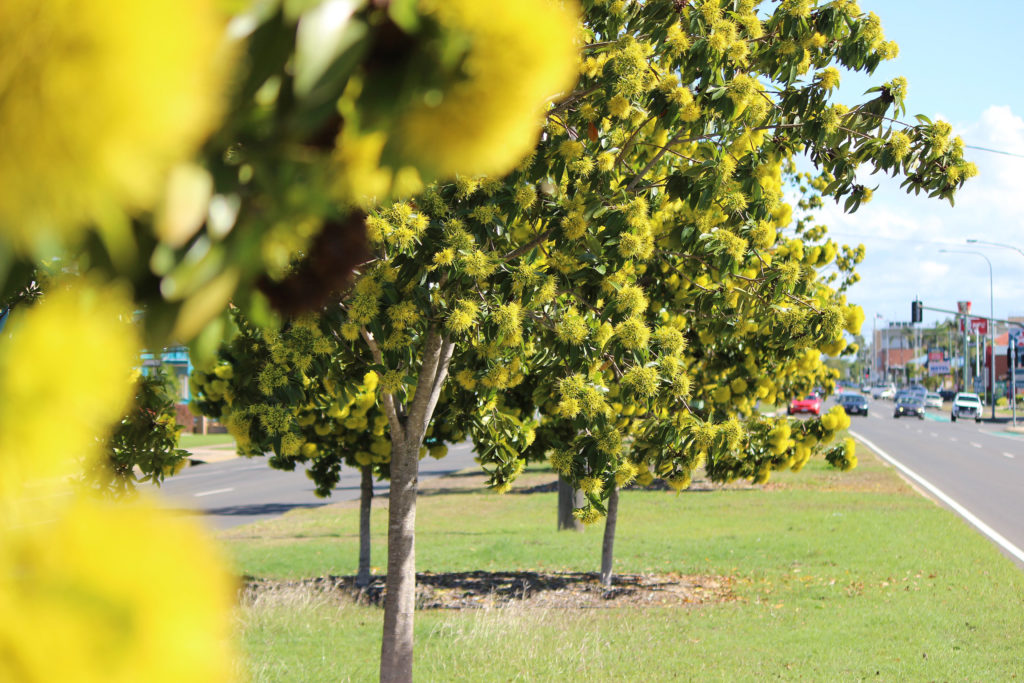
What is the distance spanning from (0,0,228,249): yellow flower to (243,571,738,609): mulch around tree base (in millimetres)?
10336

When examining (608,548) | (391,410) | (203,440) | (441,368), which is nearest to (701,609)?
(608,548)

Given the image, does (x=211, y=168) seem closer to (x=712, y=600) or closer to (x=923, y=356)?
(x=712, y=600)

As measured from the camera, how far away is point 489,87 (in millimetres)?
655

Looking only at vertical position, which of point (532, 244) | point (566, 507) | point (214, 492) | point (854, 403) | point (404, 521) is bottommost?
point (214, 492)

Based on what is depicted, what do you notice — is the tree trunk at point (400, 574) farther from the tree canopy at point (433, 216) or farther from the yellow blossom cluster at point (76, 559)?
the yellow blossom cluster at point (76, 559)

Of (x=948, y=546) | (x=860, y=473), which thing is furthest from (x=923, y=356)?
(x=948, y=546)

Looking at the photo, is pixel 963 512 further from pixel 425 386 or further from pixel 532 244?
pixel 532 244

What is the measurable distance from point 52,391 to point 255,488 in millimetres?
25035

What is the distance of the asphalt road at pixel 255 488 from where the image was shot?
65.3ft

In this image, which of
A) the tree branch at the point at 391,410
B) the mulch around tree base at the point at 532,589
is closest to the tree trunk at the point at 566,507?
the mulch around tree base at the point at 532,589

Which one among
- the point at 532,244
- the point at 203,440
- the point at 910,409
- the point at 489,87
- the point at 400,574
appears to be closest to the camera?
the point at 489,87

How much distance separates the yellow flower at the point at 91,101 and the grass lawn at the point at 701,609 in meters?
7.62

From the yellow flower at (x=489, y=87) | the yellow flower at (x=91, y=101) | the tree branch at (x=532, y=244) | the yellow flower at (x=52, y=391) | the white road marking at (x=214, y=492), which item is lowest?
the white road marking at (x=214, y=492)

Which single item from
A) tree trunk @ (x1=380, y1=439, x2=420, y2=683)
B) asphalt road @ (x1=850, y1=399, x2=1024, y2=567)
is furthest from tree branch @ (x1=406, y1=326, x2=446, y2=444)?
asphalt road @ (x1=850, y1=399, x2=1024, y2=567)
